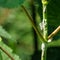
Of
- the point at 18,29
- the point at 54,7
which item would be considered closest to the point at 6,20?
the point at 18,29

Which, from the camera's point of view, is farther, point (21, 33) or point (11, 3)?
point (21, 33)

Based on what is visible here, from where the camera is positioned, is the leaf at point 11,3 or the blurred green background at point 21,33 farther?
the blurred green background at point 21,33

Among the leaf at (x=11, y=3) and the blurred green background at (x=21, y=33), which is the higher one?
the leaf at (x=11, y=3)

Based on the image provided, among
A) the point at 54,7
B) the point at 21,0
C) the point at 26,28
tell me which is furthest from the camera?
the point at 26,28

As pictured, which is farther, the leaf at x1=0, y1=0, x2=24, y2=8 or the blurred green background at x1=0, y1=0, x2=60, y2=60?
the blurred green background at x1=0, y1=0, x2=60, y2=60

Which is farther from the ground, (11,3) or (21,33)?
(11,3)

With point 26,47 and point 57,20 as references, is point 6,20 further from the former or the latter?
point 57,20

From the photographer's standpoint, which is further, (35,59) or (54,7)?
(35,59)

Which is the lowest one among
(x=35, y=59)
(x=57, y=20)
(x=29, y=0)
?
(x=35, y=59)

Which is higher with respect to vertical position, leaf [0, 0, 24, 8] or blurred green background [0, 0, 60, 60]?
leaf [0, 0, 24, 8]

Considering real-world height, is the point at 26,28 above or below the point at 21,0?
below

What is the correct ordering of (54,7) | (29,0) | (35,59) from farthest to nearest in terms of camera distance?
1. (29,0)
2. (35,59)
3. (54,7)
